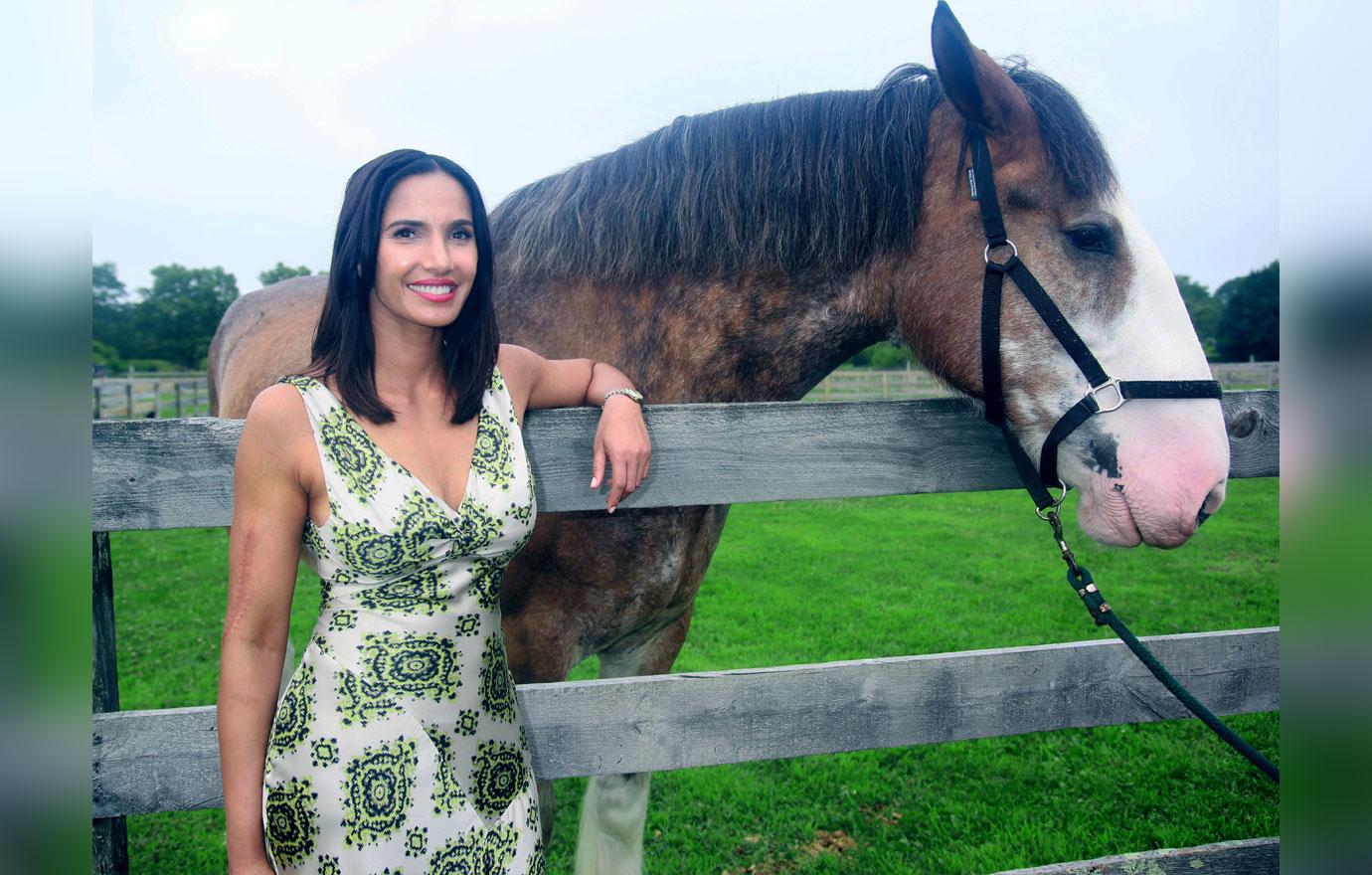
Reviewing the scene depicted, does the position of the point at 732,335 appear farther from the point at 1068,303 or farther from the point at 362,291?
the point at 362,291

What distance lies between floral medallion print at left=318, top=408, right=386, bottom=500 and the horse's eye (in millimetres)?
Result: 1697

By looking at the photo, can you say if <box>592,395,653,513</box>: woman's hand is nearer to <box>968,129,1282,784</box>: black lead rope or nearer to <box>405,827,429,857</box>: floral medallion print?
<box>405,827,429,857</box>: floral medallion print

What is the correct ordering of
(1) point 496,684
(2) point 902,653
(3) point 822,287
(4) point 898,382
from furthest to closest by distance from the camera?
1. (4) point 898,382
2. (2) point 902,653
3. (3) point 822,287
4. (1) point 496,684

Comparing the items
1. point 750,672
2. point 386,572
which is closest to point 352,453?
point 386,572

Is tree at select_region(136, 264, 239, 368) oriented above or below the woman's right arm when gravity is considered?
below

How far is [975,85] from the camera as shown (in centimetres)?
197

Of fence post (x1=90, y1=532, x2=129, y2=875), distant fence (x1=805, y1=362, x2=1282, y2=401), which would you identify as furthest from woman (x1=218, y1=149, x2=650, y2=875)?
distant fence (x1=805, y1=362, x2=1282, y2=401)

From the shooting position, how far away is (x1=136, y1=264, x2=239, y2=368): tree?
54906 mm

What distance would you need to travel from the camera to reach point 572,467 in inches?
73.6

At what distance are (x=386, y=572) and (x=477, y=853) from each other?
0.56 metres

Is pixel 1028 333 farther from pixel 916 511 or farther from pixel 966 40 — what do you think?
pixel 916 511

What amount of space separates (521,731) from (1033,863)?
2.75m
